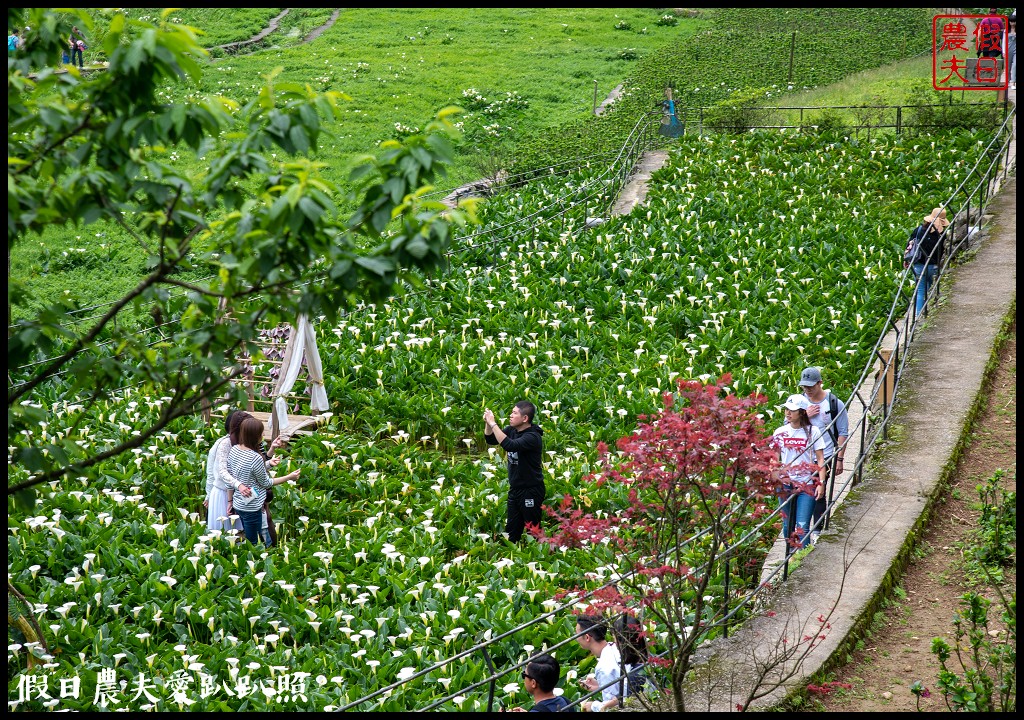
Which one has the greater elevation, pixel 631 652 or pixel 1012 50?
pixel 1012 50

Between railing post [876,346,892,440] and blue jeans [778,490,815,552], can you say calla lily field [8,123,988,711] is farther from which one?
blue jeans [778,490,815,552]

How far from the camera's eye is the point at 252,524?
9219 millimetres

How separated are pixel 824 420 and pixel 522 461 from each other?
2603 millimetres

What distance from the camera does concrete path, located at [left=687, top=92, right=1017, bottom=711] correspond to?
22.0 feet

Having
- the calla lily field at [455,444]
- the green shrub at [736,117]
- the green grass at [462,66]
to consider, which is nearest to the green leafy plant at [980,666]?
the calla lily field at [455,444]

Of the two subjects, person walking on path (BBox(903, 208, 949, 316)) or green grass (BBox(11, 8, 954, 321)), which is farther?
green grass (BBox(11, 8, 954, 321))

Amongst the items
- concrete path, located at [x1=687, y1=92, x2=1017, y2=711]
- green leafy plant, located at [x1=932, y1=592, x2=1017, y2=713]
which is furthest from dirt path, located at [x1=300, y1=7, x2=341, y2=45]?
green leafy plant, located at [x1=932, y1=592, x2=1017, y2=713]

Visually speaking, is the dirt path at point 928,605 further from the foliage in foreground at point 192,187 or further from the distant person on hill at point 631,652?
the foliage in foreground at point 192,187

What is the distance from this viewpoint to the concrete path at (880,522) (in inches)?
265

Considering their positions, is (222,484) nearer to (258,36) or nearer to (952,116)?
(952,116)

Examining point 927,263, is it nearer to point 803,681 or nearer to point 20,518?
point 803,681

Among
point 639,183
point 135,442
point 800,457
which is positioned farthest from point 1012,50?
point 135,442

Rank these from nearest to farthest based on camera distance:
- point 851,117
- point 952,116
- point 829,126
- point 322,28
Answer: point 952,116 → point 829,126 → point 851,117 → point 322,28

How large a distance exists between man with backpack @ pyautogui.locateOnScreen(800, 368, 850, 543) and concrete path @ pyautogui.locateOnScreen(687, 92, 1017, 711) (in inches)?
7.1
